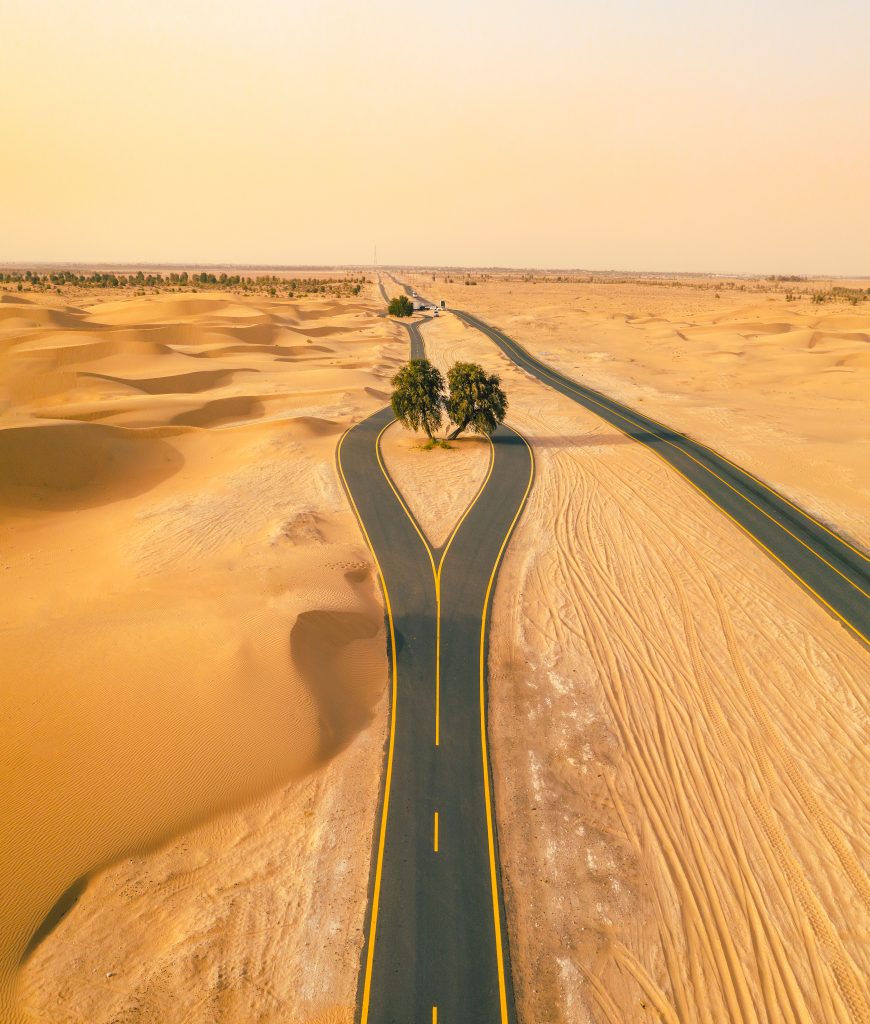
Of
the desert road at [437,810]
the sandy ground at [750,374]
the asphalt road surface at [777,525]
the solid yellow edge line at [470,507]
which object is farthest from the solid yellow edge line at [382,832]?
the sandy ground at [750,374]

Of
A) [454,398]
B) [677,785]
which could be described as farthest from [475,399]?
[677,785]

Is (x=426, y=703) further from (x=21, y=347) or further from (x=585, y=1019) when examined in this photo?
(x=21, y=347)

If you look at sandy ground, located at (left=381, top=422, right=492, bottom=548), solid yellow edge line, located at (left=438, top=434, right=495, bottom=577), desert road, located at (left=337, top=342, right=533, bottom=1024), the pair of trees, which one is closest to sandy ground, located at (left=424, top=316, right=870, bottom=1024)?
desert road, located at (left=337, top=342, right=533, bottom=1024)

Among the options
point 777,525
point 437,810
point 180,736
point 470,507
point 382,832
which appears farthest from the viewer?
point 470,507

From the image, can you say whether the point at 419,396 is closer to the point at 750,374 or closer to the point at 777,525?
the point at 777,525

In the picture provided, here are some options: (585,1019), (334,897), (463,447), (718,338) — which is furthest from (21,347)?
(718,338)

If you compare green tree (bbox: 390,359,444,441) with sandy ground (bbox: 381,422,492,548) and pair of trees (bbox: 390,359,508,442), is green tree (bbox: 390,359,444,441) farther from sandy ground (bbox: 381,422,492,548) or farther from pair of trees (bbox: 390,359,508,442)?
sandy ground (bbox: 381,422,492,548)

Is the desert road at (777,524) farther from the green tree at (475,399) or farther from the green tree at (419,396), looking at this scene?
the green tree at (419,396)
